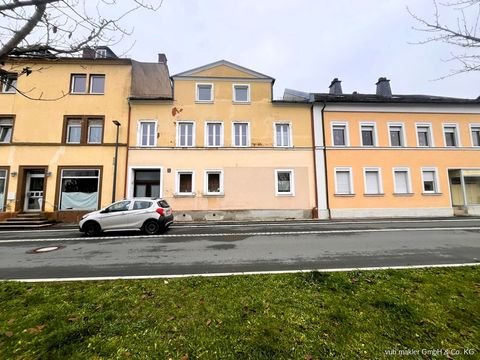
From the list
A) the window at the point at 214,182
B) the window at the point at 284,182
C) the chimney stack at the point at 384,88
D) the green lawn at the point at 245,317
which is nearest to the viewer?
the green lawn at the point at 245,317

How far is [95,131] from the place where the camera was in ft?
61.4

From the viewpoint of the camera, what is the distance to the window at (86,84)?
1898cm

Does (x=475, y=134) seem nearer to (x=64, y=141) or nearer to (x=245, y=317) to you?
(x=245, y=317)

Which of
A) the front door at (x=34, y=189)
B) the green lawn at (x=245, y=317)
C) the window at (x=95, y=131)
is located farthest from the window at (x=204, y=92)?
the green lawn at (x=245, y=317)

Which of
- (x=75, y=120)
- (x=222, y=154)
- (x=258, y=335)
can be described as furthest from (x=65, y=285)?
(x=75, y=120)

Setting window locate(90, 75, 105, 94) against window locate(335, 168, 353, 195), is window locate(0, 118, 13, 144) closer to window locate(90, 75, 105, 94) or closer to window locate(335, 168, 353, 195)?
window locate(90, 75, 105, 94)

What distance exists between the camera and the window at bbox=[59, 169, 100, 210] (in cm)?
1780

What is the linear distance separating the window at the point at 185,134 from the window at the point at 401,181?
50.7ft

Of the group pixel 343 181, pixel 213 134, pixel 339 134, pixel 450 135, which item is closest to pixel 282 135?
pixel 339 134

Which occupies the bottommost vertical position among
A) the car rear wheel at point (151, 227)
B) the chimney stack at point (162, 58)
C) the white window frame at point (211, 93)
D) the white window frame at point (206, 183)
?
the car rear wheel at point (151, 227)

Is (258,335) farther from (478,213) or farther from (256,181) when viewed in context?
(478,213)

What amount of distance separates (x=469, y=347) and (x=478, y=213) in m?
22.3

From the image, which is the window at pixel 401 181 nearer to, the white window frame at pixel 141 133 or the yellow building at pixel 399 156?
the yellow building at pixel 399 156

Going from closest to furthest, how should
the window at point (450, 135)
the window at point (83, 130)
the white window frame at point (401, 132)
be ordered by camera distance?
the window at point (83, 130)
the white window frame at point (401, 132)
the window at point (450, 135)
